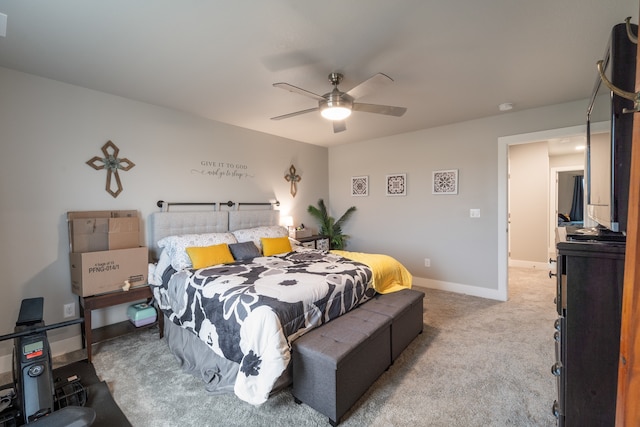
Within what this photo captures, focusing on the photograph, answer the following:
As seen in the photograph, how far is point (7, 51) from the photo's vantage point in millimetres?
2172

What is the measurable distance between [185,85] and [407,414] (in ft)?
10.8

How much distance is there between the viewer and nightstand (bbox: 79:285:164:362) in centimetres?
251

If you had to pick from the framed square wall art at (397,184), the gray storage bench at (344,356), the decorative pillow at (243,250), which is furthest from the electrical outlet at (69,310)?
the framed square wall art at (397,184)

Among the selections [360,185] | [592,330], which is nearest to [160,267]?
[592,330]

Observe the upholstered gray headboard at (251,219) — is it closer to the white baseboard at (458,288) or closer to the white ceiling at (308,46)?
the white ceiling at (308,46)

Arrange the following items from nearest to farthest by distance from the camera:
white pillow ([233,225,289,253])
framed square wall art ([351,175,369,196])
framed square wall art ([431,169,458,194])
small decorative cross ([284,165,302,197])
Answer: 1. white pillow ([233,225,289,253])
2. framed square wall art ([431,169,458,194])
3. small decorative cross ([284,165,302,197])
4. framed square wall art ([351,175,369,196])

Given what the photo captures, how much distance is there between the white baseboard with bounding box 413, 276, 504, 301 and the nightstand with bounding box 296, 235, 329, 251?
1.62 metres

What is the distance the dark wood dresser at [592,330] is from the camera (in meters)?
0.97

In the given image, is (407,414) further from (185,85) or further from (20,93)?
(20,93)

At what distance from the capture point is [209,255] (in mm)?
3000

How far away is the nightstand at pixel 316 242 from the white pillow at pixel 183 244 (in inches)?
64.0

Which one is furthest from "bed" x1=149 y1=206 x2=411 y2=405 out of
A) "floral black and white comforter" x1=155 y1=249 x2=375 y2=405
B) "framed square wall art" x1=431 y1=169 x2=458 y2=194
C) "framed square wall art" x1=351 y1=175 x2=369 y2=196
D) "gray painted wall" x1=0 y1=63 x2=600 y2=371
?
"framed square wall art" x1=351 y1=175 x2=369 y2=196

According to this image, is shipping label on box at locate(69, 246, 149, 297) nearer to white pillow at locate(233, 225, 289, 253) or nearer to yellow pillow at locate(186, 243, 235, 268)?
yellow pillow at locate(186, 243, 235, 268)

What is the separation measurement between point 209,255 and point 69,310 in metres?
1.39
